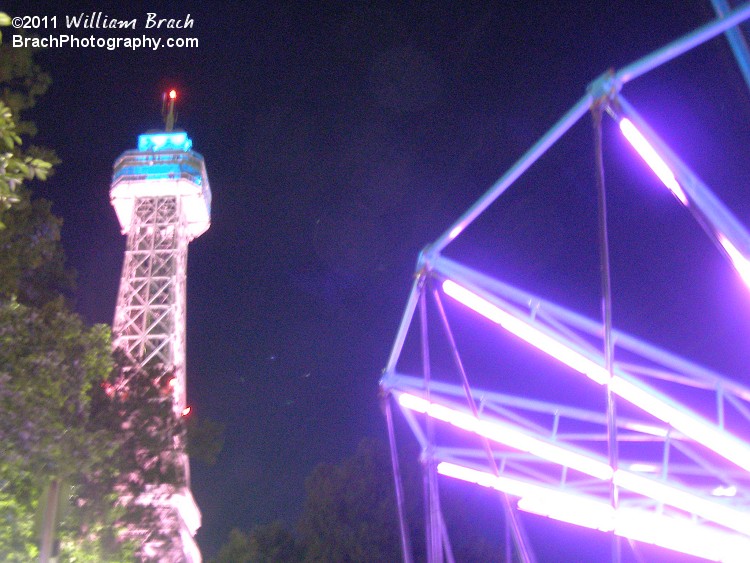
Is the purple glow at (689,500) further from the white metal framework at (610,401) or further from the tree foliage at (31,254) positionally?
the tree foliage at (31,254)

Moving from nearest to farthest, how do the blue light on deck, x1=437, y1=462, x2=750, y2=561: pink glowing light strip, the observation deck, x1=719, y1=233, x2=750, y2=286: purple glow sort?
x1=719, y1=233, x2=750, y2=286: purple glow, x1=437, y1=462, x2=750, y2=561: pink glowing light strip, the observation deck, the blue light on deck

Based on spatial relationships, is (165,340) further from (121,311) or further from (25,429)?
(25,429)

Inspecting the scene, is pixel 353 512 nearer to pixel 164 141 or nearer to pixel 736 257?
pixel 736 257

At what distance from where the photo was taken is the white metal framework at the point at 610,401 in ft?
25.9

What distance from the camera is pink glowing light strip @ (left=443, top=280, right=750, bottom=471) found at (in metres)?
11.9

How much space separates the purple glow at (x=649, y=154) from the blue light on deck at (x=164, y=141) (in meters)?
61.0

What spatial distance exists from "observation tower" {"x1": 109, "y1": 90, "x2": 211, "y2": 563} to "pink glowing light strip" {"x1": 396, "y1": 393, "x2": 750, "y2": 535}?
130 ft

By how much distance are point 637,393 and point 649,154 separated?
4845 mm

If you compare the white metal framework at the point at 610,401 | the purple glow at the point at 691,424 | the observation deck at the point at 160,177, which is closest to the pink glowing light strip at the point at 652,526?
the white metal framework at the point at 610,401

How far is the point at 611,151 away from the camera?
48.9ft

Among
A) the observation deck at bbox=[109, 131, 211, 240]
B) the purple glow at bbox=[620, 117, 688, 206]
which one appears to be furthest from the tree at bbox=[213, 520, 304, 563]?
the observation deck at bbox=[109, 131, 211, 240]

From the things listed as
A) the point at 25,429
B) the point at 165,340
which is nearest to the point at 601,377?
the point at 25,429

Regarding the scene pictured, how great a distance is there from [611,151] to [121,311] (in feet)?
158

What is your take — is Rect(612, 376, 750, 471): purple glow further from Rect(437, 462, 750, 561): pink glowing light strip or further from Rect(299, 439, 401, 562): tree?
Rect(299, 439, 401, 562): tree
